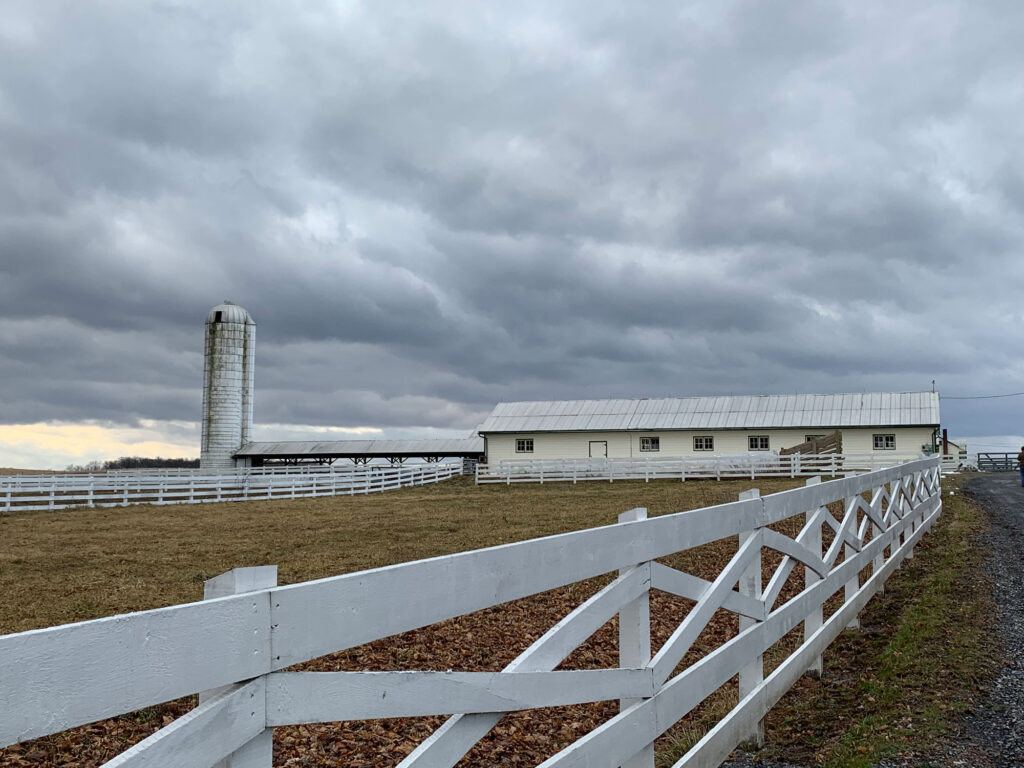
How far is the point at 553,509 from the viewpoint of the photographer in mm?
21938

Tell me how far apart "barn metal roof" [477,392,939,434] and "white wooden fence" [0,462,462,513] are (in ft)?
29.7

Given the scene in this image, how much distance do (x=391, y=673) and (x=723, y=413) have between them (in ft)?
141

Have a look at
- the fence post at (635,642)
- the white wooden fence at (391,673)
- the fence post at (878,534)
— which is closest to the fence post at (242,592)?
the white wooden fence at (391,673)

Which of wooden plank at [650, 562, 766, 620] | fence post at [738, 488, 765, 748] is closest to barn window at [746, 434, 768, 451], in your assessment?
fence post at [738, 488, 765, 748]

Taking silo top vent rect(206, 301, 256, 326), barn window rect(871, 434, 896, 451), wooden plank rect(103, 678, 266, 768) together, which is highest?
silo top vent rect(206, 301, 256, 326)

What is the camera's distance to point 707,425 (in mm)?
43344

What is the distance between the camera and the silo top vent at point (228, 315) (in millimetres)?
46125

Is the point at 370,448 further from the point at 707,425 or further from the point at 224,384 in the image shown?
the point at 707,425

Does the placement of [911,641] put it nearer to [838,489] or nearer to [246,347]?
[838,489]

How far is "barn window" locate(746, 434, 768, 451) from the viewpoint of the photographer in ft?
141

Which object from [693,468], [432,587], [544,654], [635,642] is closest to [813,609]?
[635,642]

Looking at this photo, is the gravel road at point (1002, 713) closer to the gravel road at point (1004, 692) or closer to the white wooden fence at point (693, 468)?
the gravel road at point (1004, 692)

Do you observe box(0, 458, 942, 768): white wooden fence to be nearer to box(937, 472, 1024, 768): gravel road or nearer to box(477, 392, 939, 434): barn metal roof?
box(937, 472, 1024, 768): gravel road

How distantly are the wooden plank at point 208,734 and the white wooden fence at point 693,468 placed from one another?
3318 cm
